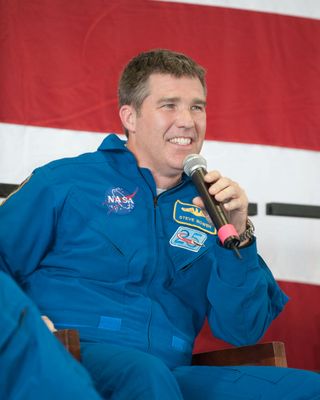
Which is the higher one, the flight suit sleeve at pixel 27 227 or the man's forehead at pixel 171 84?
the man's forehead at pixel 171 84

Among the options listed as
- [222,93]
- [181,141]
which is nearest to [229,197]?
[181,141]

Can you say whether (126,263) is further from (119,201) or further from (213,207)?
A: (213,207)

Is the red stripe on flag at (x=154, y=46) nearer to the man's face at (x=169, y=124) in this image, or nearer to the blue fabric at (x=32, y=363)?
the man's face at (x=169, y=124)

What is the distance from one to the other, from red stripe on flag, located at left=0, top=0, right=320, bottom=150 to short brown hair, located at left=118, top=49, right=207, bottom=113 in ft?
1.22

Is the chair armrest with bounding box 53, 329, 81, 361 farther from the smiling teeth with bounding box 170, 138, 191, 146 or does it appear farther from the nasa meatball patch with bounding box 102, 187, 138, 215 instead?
the smiling teeth with bounding box 170, 138, 191, 146

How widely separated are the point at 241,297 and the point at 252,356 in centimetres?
13

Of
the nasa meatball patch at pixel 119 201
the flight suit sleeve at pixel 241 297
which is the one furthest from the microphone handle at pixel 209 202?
the nasa meatball patch at pixel 119 201

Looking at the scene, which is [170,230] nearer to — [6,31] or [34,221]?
[34,221]

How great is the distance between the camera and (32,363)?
78cm

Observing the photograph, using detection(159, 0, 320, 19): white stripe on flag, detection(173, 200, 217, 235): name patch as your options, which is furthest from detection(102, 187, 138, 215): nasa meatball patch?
detection(159, 0, 320, 19): white stripe on flag

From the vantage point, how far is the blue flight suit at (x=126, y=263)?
1.42 meters

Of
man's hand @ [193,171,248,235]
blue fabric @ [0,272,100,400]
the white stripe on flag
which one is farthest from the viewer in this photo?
the white stripe on flag

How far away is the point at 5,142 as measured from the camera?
2.03 meters

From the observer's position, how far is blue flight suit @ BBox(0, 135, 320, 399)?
1419 mm
